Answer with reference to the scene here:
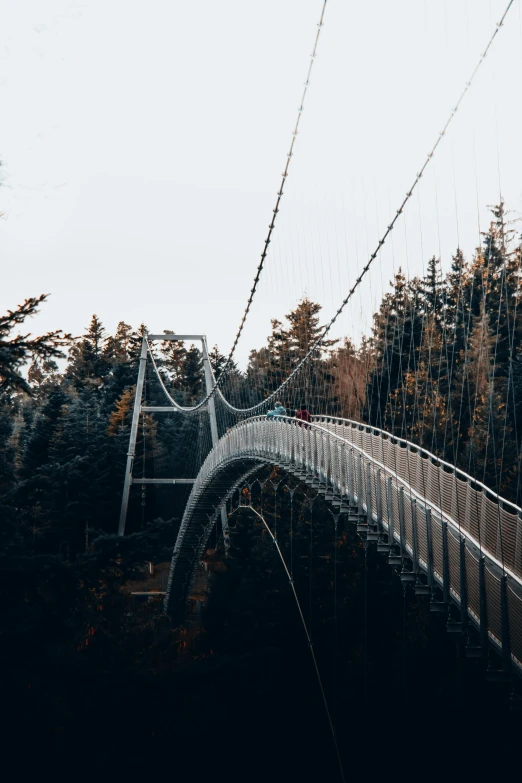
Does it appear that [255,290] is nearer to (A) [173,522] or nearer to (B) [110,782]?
(B) [110,782]

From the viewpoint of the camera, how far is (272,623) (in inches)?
1177

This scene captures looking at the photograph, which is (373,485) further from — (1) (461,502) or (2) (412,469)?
(1) (461,502)

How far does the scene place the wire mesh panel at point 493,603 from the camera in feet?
26.4

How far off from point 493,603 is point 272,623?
73.6 feet

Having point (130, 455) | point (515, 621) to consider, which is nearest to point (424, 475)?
point (515, 621)

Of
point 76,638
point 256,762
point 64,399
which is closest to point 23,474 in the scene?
point 64,399

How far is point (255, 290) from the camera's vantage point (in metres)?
26.9

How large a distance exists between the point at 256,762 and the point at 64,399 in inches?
1304

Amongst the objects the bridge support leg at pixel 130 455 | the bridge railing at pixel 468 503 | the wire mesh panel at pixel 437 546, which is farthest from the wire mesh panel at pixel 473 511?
the bridge support leg at pixel 130 455

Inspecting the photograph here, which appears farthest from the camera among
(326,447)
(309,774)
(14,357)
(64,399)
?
(64,399)

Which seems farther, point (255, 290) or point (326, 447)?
point (255, 290)

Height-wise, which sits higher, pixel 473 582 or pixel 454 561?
pixel 454 561

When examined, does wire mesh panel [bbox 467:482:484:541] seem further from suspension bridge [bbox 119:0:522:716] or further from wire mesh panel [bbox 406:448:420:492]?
wire mesh panel [bbox 406:448:420:492]

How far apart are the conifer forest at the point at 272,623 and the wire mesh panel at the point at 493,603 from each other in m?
4.76
